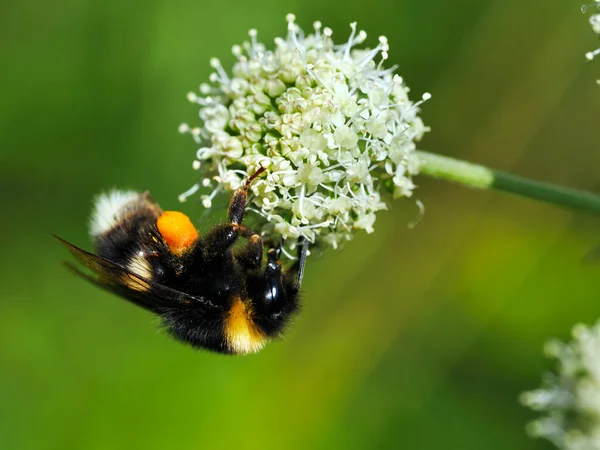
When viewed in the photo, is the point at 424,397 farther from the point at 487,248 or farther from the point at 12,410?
the point at 12,410

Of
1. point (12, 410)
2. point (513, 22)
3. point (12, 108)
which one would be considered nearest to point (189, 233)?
point (12, 410)

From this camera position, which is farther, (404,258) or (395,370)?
(404,258)

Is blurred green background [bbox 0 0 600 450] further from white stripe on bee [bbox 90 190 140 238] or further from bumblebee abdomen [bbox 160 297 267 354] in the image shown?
bumblebee abdomen [bbox 160 297 267 354]

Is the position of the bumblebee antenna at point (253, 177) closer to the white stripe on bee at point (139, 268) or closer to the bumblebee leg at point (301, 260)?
the bumblebee leg at point (301, 260)

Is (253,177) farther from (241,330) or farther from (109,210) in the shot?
(109,210)

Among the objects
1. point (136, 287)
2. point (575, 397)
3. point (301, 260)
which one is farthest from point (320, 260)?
point (136, 287)

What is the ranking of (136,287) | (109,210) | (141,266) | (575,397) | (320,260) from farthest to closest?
1. (320,260)
2. (575,397)
3. (109,210)
4. (141,266)
5. (136,287)

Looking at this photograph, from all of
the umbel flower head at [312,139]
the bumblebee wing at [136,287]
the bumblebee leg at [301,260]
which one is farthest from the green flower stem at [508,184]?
the bumblebee wing at [136,287]
